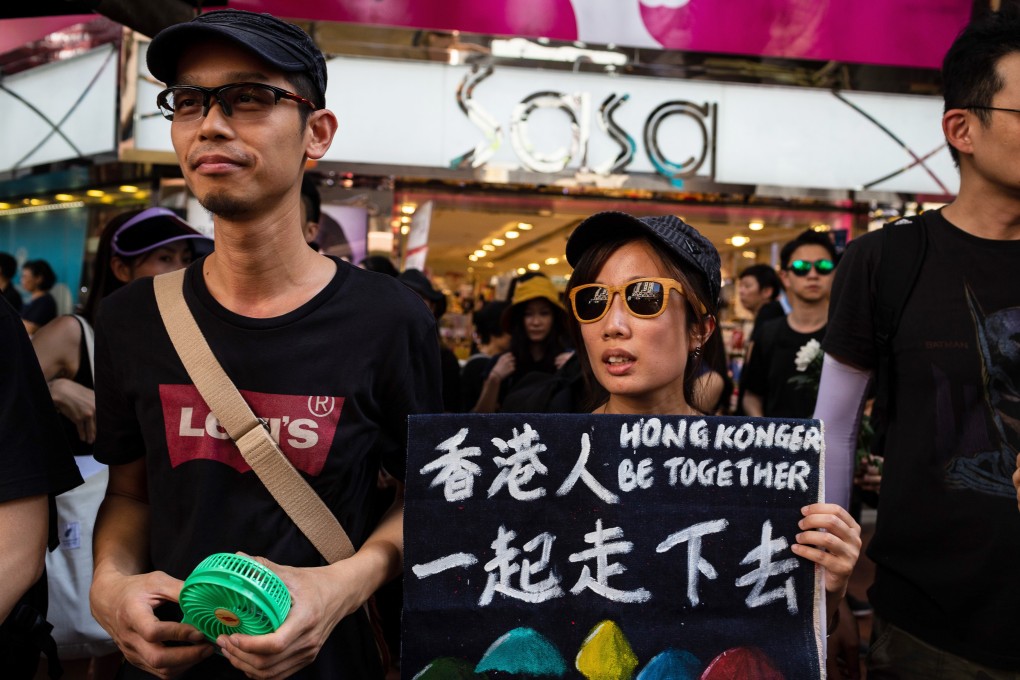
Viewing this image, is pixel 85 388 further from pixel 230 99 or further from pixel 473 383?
pixel 473 383

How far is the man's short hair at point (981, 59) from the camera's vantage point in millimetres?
2240

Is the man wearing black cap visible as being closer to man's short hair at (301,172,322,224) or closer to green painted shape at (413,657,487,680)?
green painted shape at (413,657,487,680)

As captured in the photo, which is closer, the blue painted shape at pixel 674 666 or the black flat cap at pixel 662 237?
the blue painted shape at pixel 674 666

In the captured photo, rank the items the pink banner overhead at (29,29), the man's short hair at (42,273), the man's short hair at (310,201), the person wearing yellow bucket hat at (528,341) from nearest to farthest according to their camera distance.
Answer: the man's short hair at (310,201) < the person wearing yellow bucket hat at (528,341) < the pink banner overhead at (29,29) < the man's short hair at (42,273)

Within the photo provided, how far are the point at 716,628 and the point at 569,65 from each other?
8.39 meters

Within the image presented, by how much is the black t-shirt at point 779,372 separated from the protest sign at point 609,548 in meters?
3.17

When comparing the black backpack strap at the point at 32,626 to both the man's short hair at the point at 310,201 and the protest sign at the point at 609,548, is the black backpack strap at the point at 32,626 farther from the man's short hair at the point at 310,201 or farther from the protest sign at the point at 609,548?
the man's short hair at the point at 310,201

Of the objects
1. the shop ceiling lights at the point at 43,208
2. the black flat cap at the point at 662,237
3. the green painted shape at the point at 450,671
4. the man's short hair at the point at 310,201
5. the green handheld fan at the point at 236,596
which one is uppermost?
the shop ceiling lights at the point at 43,208

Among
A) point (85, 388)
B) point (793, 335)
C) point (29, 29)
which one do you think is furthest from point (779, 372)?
point (29, 29)

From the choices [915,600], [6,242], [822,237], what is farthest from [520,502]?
[6,242]

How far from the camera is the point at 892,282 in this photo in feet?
7.68

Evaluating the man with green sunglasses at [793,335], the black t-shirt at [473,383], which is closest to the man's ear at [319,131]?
the man with green sunglasses at [793,335]

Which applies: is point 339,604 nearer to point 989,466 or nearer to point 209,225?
point 989,466

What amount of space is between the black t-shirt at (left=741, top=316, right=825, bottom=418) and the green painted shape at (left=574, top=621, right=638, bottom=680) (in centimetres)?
333
